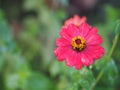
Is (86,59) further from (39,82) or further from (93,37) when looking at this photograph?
(39,82)

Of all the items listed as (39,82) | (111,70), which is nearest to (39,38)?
(39,82)

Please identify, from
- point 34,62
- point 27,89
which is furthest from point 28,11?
point 27,89

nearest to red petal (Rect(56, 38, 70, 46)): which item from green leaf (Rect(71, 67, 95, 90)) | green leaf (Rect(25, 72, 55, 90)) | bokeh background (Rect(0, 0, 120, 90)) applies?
green leaf (Rect(71, 67, 95, 90))

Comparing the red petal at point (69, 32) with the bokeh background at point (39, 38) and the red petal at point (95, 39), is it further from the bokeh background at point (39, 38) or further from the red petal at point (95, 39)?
the bokeh background at point (39, 38)

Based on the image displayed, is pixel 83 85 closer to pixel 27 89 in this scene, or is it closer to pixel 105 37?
pixel 27 89

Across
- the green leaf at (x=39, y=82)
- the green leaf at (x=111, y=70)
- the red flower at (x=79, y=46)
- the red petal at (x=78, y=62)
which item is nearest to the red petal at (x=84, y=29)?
the red flower at (x=79, y=46)

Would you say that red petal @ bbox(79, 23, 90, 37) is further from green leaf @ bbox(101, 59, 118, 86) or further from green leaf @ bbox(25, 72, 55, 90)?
green leaf @ bbox(25, 72, 55, 90)
